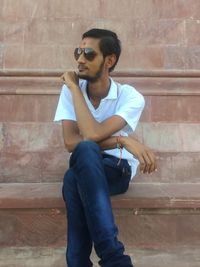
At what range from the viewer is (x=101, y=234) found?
10.1ft

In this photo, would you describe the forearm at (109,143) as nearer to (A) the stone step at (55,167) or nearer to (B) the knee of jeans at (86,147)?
(B) the knee of jeans at (86,147)

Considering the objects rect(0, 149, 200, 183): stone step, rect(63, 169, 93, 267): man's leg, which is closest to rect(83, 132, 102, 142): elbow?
rect(63, 169, 93, 267): man's leg

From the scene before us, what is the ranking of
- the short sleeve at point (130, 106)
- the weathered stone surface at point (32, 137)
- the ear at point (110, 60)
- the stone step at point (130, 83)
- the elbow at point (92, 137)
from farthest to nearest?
the stone step at point (130, 83), the weathered stone surface at point (32, 137), the ear at point (110, 60), the short sleeve at point (130, 106), the elbow at point (92, 137)

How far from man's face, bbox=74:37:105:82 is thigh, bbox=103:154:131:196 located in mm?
724

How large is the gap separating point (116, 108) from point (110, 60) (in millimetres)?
453

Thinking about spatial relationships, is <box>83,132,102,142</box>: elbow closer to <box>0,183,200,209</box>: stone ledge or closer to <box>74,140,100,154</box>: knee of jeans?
<box>74,140,100,154</box>: knee of jeans

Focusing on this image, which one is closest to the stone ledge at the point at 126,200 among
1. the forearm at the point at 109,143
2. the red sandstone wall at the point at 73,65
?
the forearm at the point at 109,143

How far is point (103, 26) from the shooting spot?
20.9ft

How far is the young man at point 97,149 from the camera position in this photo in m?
3.15

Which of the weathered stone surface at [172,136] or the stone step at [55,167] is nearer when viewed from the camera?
the stone step at [55,167]

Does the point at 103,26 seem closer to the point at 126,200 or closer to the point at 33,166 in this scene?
the point at 33,166

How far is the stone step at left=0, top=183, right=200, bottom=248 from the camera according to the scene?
13.4ft

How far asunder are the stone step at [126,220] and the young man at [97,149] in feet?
0.97

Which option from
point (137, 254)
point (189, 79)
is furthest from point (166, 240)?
point (189, 79)
